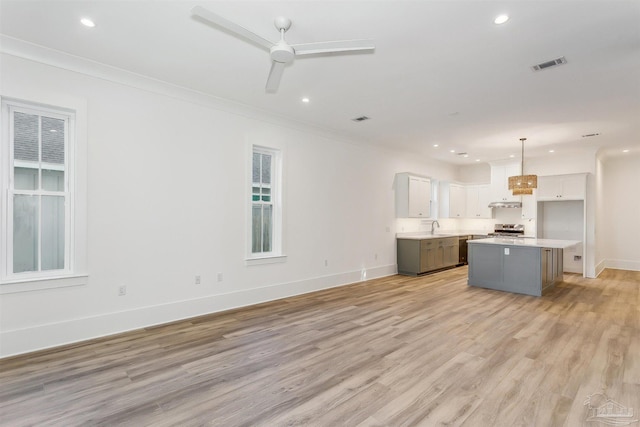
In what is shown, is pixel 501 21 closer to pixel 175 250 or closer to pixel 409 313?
pixel 409 313

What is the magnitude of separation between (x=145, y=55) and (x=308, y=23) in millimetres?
1823

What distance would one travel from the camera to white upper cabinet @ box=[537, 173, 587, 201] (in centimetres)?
743

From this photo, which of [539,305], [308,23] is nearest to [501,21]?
[308,23]

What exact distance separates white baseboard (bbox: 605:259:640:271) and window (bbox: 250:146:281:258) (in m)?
8.82

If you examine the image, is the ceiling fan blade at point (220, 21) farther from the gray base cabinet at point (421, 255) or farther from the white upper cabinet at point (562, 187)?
the white upper cabinet at point (562, 187)

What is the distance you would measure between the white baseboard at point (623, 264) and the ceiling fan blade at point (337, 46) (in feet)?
31.6

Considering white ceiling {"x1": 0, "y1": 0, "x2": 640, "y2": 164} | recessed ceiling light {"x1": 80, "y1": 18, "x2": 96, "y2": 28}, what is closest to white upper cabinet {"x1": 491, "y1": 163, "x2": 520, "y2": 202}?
white ceiling {"x1": 0, "y1": 0, "x2": 640, "y2": 164}

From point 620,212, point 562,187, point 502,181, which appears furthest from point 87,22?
point 620,212

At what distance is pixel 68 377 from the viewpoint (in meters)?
2.73

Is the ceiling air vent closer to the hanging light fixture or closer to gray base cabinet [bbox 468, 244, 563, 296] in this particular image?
the hanging light fixture

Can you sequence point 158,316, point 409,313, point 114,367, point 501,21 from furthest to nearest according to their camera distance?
point 409,313
point 158,316
point 114,367
point 501,21

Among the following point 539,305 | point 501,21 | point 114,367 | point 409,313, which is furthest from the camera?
point 539,305

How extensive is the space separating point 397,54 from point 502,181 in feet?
22.5

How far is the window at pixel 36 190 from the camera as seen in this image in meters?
3.21
